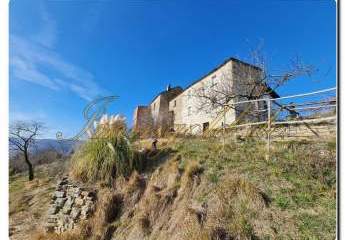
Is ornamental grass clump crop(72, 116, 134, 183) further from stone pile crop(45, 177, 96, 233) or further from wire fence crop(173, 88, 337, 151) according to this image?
wire fence crop(173, 88, 337, 151)

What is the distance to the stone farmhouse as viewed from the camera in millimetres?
6079

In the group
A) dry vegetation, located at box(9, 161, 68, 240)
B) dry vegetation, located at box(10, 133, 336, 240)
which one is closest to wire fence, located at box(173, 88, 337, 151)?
dry vegetation, located at box(10, 133, 336, 240)

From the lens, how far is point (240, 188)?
253cm

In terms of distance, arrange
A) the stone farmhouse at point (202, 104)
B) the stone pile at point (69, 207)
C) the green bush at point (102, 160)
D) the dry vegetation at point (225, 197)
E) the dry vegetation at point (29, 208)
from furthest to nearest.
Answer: the stone farmhouse at point (202, 104)
the green bush at point (102, 160)
the dry vegetation at point (29, 208)
the stone pile at point (69, 207)
the dry vegetation at point (225, 197)

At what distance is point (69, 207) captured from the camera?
3.28 m

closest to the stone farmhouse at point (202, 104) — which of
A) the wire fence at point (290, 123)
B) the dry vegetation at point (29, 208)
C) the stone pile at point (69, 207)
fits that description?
the wire fence at point (290, 123)

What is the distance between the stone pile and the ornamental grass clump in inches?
9.5

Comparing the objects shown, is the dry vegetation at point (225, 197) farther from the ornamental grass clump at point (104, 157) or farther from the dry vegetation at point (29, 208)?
the dry vegetation at point (29, 208)

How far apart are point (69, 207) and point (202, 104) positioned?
5.23m

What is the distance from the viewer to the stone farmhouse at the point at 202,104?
19.9 feet

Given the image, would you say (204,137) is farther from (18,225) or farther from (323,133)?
(18,225)

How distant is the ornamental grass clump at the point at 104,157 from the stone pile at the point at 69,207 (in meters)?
0.24

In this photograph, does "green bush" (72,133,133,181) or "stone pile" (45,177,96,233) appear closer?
"stone pile" (45,177,96,233)
